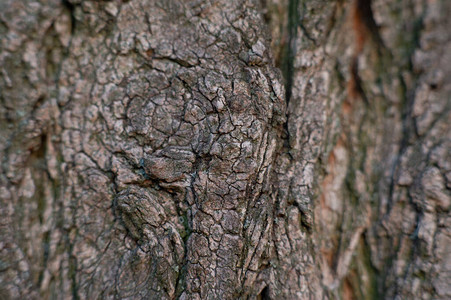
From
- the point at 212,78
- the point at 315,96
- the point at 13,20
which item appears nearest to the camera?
the point at 13,20

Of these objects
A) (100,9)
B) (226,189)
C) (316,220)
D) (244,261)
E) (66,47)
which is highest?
(100,9)

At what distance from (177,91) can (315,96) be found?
0.67m

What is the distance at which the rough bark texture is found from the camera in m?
1.18

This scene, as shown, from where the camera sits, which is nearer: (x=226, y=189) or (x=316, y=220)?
(x=226, y=189)

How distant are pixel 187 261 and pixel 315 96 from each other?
3.18 ft

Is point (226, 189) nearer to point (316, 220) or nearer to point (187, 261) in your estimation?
point (187, 261)

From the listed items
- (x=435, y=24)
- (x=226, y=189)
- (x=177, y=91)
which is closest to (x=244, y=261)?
(x=226, y=189)

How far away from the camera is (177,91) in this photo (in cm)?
122

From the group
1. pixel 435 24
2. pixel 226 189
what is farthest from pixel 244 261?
pixel 435 24

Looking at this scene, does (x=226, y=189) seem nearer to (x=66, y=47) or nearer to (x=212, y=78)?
(x=212, y=78)

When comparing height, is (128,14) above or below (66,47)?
above

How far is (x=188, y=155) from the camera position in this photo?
1.19m

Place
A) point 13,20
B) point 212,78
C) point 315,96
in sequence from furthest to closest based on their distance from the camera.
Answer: point 315,96 < point 212,78 < point 13,20

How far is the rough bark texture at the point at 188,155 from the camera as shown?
3.86 feet
